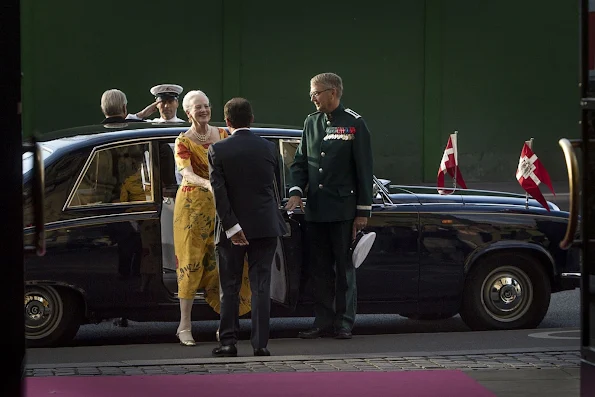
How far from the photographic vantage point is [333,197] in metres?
9.72

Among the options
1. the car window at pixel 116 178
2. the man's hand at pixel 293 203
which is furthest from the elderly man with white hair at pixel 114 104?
the man's hand at pixel 293 203

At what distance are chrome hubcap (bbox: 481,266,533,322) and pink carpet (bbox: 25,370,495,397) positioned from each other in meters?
1.90

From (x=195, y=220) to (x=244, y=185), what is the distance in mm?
623

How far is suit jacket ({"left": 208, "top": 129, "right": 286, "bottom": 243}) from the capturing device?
8.91 m

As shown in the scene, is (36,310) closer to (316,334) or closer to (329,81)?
(316,334)

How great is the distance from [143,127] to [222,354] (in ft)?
6.04

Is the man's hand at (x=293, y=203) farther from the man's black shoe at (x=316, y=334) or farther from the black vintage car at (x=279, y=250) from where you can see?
the man's black shoe at (x=316, y=334)

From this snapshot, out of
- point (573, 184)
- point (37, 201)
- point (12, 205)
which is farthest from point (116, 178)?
point (573, 184)

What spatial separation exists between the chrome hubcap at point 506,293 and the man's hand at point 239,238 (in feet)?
7.14

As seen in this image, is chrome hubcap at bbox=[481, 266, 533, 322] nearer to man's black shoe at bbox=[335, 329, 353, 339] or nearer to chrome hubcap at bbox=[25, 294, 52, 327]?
man's black shoe at bbox=[335, 329, 353, 339]

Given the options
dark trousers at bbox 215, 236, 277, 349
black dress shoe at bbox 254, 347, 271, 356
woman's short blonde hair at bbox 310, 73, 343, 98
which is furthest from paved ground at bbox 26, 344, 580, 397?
woman's short blonde hair at bbox 310, 73, 343, 98

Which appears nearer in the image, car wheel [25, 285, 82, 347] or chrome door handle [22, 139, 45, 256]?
chrome door handle [22, 139, 45, 256]

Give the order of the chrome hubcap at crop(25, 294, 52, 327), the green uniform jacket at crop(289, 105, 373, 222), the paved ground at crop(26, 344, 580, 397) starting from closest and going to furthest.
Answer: the paved ground at crop(26, 344, 580, 397) < the chrome hubcap at crop(25, 294, 52, 327) < the green uniform jacket at crop(289, 105, 373, 222)

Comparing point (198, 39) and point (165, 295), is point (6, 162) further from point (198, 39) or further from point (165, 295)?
point (198, 39)
